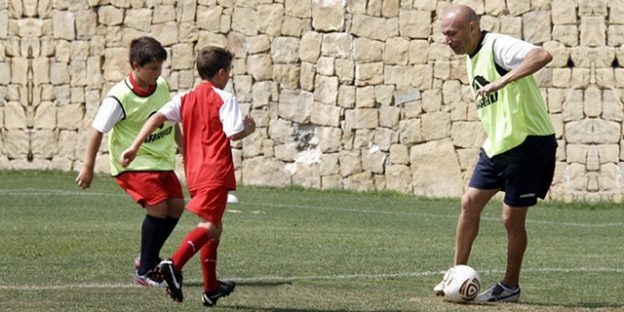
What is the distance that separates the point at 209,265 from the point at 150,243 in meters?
1.69

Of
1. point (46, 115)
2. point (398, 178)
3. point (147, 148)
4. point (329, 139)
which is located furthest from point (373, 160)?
point (147, 148)

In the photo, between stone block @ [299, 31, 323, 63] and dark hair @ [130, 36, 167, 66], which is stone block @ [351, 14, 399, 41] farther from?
dark hair @ [130, 36, 167, 66]

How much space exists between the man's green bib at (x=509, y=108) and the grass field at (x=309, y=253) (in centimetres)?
107

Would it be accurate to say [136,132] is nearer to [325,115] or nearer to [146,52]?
[146,52]

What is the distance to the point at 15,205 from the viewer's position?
18078 mm

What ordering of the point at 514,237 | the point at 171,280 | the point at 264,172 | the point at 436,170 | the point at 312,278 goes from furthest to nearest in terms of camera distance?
the point at 264,172
the point at 436,170
the point at 312,278
the point at 514,237
the point at 171,280

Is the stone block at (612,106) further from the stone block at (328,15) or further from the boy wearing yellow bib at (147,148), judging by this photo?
the boy wearing yellow bib at (147,148)

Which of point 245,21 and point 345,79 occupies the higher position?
point 245,21

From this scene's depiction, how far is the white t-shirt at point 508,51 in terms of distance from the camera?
31.2 ft

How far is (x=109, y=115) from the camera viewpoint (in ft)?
35.5

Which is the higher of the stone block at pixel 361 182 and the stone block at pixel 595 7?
the stone block at pixel 595 7

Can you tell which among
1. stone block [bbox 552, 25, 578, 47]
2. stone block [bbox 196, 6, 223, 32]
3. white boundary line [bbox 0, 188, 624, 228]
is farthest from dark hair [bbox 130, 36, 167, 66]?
stone block [bbox 196, 6, 223, 32]

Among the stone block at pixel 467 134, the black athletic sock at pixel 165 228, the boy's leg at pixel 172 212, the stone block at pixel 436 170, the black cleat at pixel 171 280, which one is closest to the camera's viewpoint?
the black cleat at pixel 171 280

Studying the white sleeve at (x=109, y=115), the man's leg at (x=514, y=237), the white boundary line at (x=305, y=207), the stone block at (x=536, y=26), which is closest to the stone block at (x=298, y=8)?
the stone block at (x=536, y=26)
